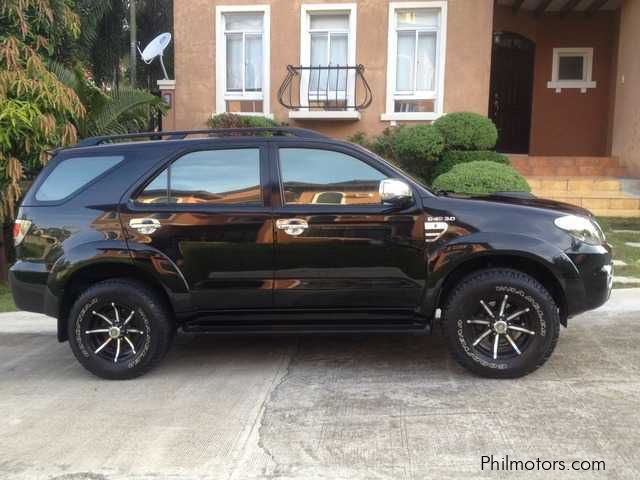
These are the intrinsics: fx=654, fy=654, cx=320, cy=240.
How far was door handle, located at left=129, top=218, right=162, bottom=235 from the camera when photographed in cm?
478

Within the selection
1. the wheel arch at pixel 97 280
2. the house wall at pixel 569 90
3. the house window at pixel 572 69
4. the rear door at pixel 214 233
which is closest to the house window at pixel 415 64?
the house wall at pixel 569 90

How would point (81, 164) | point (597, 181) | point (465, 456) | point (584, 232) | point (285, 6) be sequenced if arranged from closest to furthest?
point (465, 456), point (584, 232), point (81, 164), point (597, 181), point (285, 6)

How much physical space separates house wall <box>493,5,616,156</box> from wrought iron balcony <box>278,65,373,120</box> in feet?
13.2

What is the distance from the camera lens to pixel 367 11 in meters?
12.5

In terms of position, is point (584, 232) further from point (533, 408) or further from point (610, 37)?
point (610, 37)

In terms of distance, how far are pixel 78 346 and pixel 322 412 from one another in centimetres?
195

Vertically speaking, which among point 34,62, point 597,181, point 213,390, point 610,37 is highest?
point 610,37

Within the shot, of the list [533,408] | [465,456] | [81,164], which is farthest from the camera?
[81,164]

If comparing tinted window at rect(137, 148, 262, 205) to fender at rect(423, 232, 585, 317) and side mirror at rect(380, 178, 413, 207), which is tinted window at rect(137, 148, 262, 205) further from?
fender at rect(423, 232, 585, 317)

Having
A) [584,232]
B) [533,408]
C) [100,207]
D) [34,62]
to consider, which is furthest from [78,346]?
[34,62]

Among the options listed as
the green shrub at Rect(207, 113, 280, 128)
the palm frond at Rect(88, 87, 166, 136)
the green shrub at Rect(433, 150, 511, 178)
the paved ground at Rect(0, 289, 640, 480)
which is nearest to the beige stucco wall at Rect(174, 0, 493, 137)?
the green shrub at Rect(207, 113, 280, 128)

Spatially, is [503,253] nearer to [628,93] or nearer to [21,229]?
[21,229]

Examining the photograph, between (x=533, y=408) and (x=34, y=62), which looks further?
(x=34, y=62)

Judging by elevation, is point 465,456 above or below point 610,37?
below
